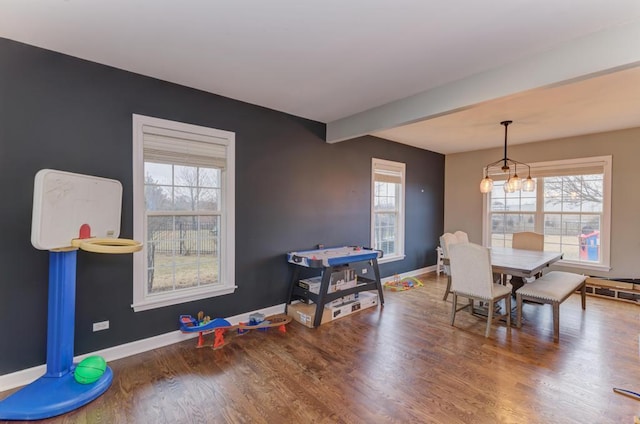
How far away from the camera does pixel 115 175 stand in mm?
Result: 2633

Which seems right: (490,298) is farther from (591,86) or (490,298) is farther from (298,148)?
(298,148)

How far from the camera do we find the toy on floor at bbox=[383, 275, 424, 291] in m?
4.91

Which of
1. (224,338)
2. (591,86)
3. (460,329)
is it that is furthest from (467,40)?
(224,338)

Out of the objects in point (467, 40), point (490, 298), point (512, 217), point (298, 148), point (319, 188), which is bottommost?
point (490, 298)

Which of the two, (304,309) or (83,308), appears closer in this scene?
(83,308)

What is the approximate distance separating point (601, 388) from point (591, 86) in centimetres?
265

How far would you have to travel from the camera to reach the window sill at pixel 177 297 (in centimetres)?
277

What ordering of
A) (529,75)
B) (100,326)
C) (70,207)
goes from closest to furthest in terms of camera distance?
(70,207), (529,75), (100,326)

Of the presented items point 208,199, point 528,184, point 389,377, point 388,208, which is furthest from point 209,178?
point 528,184

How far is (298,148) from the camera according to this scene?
12.9ft

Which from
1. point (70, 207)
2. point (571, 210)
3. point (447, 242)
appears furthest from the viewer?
point (571, 210)

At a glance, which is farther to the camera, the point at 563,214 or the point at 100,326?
the point at 563,214

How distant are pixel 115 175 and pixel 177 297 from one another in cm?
128

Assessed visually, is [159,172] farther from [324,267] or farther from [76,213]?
[324,267]
